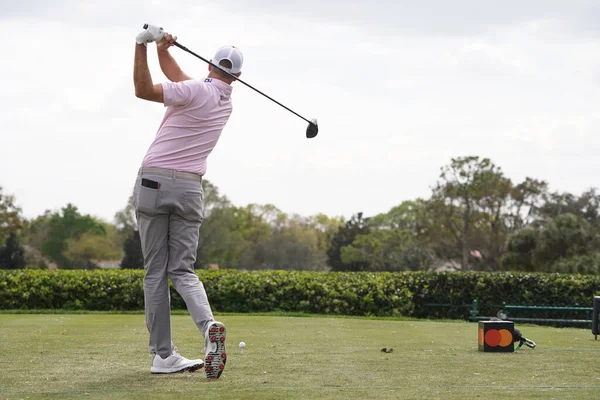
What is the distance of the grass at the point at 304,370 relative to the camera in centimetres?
445

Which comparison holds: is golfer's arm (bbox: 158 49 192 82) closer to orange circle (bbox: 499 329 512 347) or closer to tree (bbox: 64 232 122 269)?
orange circle (bbox: 499 329 512 347)

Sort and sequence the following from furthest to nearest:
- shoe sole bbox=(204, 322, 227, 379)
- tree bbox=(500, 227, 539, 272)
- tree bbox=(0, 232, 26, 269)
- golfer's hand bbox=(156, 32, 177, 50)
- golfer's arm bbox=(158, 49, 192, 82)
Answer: tree bbox=(0, 232, 26, 269) → tree bbox=(500, 227, 539, 272) → golfer's arm bbox=(158, 49, 192, 82) → golfer's hand bbox=(156, 32, 177, 50) → shoe sole bbox=(204, 322, 227, 379)

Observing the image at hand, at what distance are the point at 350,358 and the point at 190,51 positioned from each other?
2.61 meters

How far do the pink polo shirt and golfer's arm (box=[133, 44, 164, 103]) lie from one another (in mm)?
168

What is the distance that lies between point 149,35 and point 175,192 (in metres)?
1.03

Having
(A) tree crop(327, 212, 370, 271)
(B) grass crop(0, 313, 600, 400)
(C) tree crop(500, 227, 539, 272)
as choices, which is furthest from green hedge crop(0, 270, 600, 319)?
(A) tree crop(327, 212, 370, 271)

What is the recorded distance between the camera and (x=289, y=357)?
20.5ft

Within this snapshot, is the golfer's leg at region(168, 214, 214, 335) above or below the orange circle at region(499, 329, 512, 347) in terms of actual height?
above

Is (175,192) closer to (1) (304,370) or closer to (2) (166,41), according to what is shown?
(2) (166,41)

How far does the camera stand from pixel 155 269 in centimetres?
553

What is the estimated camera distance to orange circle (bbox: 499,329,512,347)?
7043mm

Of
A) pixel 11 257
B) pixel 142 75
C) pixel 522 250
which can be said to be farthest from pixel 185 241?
pixel 11 257

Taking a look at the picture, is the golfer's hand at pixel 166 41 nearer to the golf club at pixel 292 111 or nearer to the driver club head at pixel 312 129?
the golf club at pixel 292 111

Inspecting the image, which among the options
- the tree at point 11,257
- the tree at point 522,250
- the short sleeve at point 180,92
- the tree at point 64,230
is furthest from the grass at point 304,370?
the tree at point 64,230
